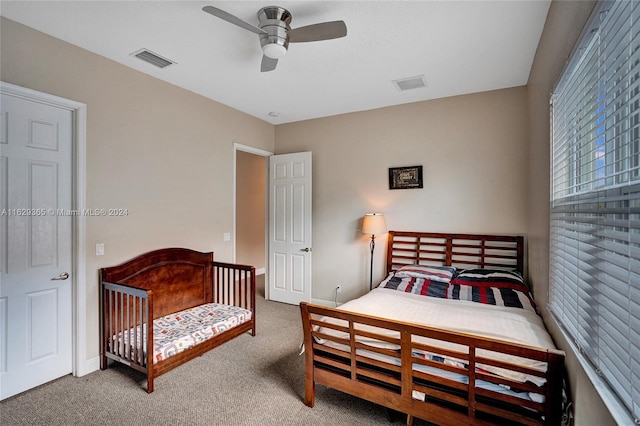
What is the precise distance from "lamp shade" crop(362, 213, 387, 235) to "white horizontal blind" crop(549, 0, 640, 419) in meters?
2.13

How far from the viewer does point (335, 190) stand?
4.36m

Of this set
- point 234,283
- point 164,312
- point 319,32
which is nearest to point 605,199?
point 319,32

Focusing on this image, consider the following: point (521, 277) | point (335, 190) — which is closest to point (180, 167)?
point (335, 190)

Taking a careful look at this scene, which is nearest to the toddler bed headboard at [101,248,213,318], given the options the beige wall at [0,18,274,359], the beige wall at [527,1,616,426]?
the beige wall at [0,18,274,359]

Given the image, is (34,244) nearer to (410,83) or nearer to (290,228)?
(290,228)

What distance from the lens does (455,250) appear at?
11.7 feet

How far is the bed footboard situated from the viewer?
1480 millimetres

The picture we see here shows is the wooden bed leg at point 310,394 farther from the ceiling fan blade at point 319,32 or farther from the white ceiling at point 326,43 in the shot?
the white ceiling at point 326,43

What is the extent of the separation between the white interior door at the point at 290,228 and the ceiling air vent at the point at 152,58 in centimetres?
204

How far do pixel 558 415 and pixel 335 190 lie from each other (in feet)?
10.8

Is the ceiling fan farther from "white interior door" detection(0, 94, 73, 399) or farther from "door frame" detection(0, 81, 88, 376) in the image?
"white interior door" detection(0, 94, 73, 399)

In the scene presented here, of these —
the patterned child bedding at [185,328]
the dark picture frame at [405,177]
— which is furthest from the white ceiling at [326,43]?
the patterned child bedding at [185,328]

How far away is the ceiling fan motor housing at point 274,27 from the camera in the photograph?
2027 millimetres

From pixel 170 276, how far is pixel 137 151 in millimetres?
1281
